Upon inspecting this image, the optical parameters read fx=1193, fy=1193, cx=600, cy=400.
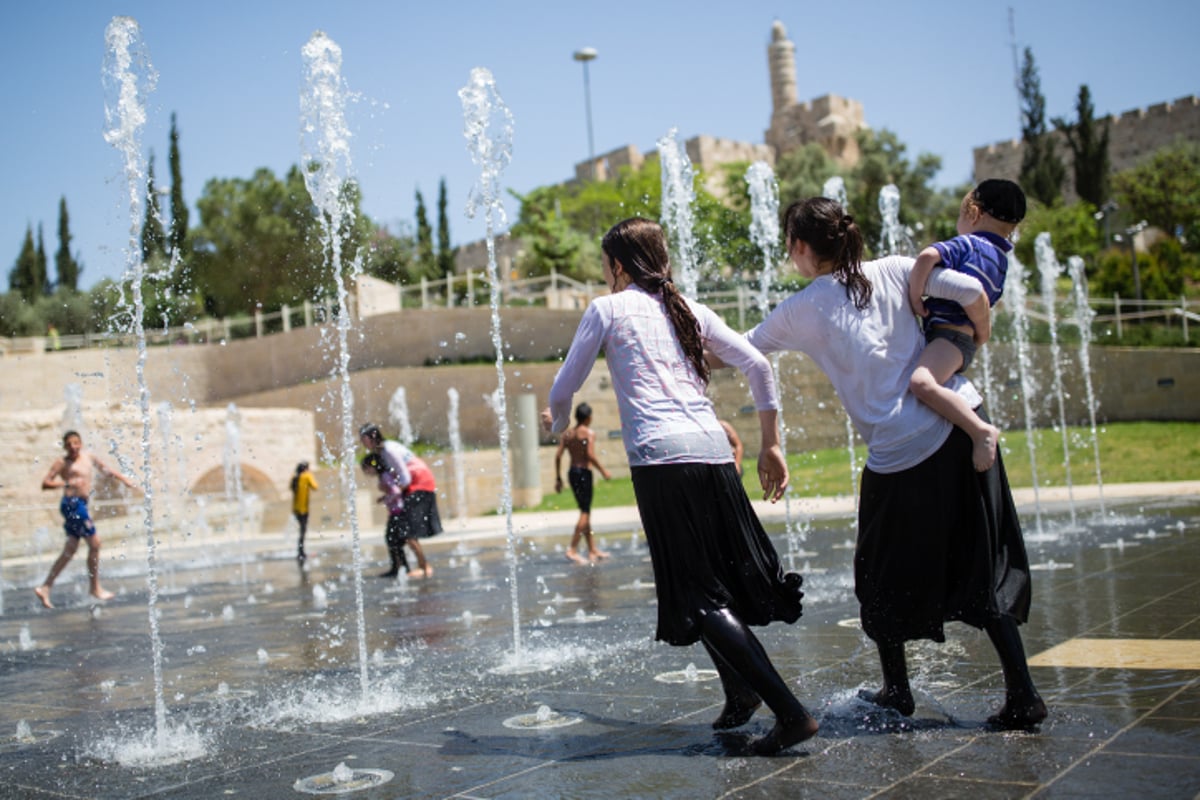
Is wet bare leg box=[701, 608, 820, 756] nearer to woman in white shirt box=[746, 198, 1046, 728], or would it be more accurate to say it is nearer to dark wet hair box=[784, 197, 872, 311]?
woman in white shirt box=[746, 198, 1046, 728]

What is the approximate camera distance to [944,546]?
3627 mm

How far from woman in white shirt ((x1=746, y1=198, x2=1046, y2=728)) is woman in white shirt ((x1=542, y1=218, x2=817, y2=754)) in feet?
0.88

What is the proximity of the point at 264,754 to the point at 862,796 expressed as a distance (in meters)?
2.09

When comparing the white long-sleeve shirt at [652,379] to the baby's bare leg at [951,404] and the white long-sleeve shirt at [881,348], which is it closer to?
the white long-sleeve shirt at [881,348]

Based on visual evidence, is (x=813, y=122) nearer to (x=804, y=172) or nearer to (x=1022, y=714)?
(x=804, y=172)

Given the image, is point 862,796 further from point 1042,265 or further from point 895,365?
point 1042,265

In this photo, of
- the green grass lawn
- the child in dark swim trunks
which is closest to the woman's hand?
the child in dark swim trunks

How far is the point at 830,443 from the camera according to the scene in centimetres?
2798

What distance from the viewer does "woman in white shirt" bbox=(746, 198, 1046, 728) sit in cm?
359

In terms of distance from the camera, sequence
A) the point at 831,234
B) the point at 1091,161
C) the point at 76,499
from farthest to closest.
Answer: the point at 1091,161
the point at 76,499
the point at 831,234

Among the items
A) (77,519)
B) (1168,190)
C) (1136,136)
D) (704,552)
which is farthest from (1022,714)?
(1136,136)

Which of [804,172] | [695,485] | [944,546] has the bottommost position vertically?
[944,546]

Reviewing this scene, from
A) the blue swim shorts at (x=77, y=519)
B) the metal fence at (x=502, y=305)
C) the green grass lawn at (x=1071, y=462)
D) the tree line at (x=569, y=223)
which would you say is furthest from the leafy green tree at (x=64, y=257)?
the blue swim shorts at (x=77, y=519)

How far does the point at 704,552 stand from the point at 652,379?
0.56 metres
